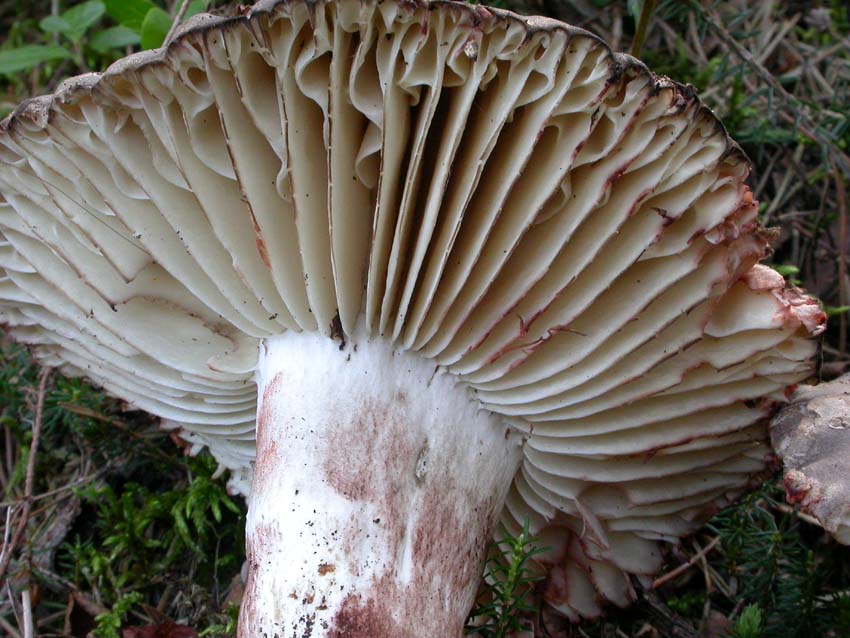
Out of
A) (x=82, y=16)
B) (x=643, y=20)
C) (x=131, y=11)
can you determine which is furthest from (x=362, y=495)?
(x=82, y=16)

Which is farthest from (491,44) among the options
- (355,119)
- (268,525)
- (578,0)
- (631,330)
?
(578,0)

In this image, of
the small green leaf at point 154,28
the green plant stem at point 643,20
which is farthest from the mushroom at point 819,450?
the small green leaf at point 154,28

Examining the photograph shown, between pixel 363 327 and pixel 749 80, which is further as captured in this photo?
pixel 749 80

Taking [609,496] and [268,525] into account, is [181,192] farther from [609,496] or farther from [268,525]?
[609,496]

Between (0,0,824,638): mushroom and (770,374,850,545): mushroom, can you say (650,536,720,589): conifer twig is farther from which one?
(770,374,850,545): mushroom

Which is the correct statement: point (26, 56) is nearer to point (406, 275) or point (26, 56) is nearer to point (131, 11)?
point (131, 11)

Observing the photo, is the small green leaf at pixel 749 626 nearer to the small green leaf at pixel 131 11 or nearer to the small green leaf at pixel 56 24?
the small green leaf at pixel 131 11

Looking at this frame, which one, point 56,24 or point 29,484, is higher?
point 56,24
